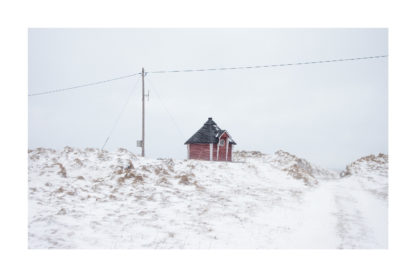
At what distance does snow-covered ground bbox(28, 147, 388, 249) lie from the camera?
5168 mm

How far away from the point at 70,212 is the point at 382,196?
1060cm

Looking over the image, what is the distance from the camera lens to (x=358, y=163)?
1524 cm

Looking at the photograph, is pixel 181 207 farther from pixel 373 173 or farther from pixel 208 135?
pixel 373 173

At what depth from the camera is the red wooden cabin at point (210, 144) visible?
1611 cm

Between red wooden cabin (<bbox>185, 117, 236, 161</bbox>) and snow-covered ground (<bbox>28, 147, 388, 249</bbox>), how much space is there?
3.71m

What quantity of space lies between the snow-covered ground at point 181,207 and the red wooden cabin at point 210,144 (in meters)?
3.71

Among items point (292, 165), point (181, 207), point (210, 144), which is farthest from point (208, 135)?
point (181, 207)

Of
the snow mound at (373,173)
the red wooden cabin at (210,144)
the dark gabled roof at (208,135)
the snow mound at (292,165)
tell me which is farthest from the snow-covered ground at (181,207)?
the dark gabled roof at (208,135)

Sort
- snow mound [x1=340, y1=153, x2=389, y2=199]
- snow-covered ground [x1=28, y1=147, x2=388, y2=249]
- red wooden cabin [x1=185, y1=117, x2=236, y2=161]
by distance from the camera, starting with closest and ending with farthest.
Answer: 1. snow-covered ground [x1=28, y1=147, x2=388, y2=249]
2. snow mound [x1=340, y1=153, x2=389, y2=199]
3. red wooden cabin [x1=185, y1=117, x2=236, y2=161]

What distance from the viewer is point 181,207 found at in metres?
7.07

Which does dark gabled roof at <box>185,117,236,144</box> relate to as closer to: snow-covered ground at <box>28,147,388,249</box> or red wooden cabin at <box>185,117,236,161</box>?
red wooden cabin at <box>185,117,236,161</box>

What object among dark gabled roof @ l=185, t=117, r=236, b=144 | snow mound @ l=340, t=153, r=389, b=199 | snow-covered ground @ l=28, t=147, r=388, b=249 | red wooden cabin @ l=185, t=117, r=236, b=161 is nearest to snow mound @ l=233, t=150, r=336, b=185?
snow-covered ground @ l=28, t=147, r=388, b=249

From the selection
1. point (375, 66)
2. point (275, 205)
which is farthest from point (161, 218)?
point (375, 66)
